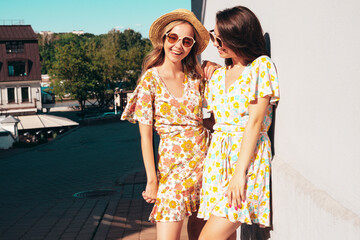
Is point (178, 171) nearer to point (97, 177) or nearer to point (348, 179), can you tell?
point (348, 179)

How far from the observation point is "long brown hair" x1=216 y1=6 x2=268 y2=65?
2326 millimetres

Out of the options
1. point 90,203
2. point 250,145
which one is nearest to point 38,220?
point 90,203

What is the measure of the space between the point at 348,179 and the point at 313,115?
1.50 ft

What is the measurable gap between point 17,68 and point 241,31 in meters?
48.8

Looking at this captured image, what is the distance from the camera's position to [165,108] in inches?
107

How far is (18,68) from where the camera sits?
47062 millimetres

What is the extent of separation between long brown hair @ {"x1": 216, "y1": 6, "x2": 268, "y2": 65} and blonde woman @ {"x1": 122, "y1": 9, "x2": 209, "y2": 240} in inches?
17.9

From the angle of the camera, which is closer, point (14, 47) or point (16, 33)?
point (14, 47)

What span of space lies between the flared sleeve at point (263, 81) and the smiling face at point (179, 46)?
0.60 m

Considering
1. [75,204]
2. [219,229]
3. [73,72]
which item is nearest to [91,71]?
[73,72]

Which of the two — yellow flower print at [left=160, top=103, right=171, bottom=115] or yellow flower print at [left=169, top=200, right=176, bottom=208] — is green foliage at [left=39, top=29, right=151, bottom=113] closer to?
yellow flower print at [left=160, top=103, right=171, bottom=115]

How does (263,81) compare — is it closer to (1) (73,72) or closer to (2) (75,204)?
(2) (75,204)

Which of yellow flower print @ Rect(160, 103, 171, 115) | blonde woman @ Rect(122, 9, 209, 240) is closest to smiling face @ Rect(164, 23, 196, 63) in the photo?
blonde woman @ Rect(122, 9, 209, 240)

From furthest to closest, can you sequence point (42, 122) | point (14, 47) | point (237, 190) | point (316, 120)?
1. point (14, 47)
2. point (42, 122)
3. point (237, 190)
4. point (316, 120)
